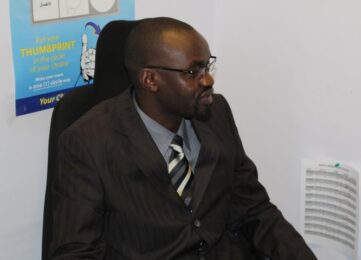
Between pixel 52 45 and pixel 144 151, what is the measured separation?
0.49 m

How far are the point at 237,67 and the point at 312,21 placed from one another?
0.36 meters

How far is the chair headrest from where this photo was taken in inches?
66.8

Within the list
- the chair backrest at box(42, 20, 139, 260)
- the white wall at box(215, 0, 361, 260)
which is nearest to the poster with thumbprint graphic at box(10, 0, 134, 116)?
the chair backrest at box(42, 20, 139, 260)

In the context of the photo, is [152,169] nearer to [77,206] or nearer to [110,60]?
[77,206]

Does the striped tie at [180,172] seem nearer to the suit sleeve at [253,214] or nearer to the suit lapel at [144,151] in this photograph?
the suit lapel at [144,151]

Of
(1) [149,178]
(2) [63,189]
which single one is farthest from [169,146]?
(2) [63,189]

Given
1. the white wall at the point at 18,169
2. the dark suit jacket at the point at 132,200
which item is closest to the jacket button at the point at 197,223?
the dark suit jacket at the point at 132,200

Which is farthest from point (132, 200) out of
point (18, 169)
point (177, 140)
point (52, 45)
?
point (52, 45)

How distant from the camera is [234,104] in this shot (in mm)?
2449

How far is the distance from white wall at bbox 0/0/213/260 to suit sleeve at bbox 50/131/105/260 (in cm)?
29

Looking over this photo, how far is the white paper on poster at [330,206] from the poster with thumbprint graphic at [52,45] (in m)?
0.89

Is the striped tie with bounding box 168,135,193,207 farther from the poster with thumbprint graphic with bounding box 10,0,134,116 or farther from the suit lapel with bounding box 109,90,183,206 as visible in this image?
the poster with thumbprint graphic with bounding box 10,0,134,116

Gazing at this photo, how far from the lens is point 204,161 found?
1676 millimetres

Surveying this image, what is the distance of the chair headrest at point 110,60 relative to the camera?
1696 mm
